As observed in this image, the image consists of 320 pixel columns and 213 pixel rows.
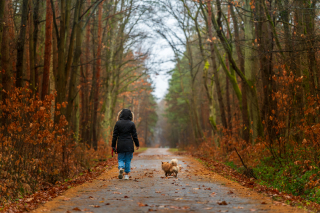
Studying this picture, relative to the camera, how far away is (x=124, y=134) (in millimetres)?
11156

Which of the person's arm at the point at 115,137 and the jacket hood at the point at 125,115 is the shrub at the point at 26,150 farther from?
the jacket hood at the point at 125,115

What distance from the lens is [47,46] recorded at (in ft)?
51.0

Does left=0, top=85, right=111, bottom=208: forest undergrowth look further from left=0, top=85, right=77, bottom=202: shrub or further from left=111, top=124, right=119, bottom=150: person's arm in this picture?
left=111, top=124, right=119, bottom=150: person's arm

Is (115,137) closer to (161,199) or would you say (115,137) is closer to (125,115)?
(125,115)

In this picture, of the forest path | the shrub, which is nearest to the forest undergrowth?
the shrub

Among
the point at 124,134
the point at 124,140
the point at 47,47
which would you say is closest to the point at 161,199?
the point at 124,140

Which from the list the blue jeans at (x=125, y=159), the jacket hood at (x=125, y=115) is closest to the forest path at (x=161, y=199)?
the blue jeans at (x=125, y=159)

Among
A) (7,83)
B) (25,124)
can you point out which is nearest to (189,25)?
(7,83)

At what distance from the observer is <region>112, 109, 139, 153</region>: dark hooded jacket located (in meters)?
11.0

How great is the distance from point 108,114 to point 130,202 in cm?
2149

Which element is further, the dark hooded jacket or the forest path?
the dark hooded jacket

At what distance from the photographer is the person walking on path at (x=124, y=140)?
1098cm

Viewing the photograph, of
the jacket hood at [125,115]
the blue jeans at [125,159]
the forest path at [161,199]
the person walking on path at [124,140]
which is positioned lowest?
the forest path at [161,199]

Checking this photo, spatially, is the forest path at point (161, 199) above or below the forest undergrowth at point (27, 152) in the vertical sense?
below
